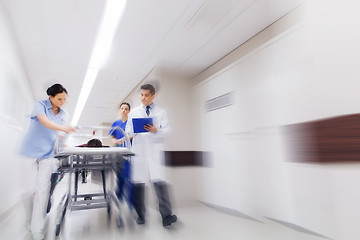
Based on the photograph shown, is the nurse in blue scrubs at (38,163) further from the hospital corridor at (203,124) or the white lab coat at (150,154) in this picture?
the white lab coat at (150,154)

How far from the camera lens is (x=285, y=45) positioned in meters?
2.39

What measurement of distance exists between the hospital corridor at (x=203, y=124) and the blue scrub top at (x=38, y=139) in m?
0.01

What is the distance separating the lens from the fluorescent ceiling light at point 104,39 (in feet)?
7.73

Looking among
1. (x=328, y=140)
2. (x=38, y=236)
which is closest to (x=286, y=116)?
(x=328, y=140)

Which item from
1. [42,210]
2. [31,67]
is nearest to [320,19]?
[42,210]

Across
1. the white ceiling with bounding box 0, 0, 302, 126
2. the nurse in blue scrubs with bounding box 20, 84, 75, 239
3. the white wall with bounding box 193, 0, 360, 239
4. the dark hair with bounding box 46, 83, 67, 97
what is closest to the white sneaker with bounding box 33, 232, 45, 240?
the nurse in blue scrubs with bounding box 20, 84, 75, 239

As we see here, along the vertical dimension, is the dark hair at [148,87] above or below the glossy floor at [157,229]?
above

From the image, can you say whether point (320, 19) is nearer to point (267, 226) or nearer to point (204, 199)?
point (267, 226)

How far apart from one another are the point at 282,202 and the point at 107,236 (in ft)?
6.18

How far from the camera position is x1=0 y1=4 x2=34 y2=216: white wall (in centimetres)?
243

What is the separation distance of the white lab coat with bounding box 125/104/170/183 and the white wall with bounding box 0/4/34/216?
1.21 metres

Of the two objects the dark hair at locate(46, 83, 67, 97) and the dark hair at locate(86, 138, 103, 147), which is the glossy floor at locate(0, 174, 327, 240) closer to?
the dark hair at locate(86, 138, 103, 147)

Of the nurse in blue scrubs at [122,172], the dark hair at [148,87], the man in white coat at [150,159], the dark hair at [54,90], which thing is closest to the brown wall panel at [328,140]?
the man in white coat at [150,159]

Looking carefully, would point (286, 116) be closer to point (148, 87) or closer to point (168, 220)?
point (148, 87)
